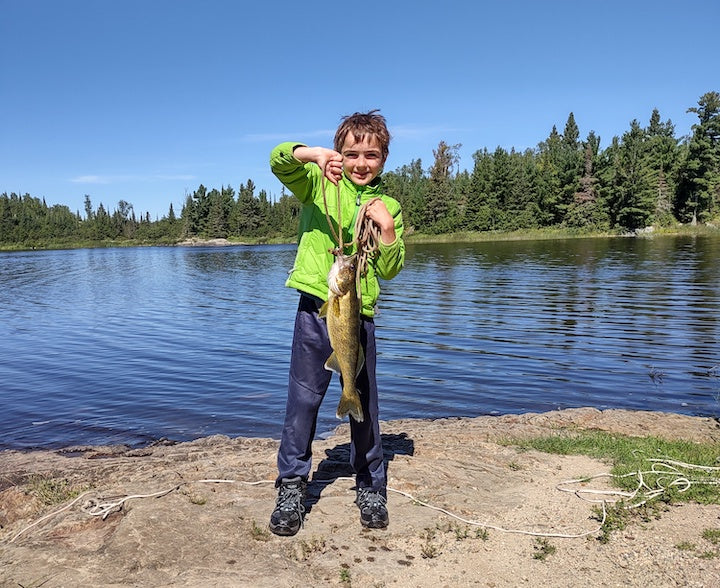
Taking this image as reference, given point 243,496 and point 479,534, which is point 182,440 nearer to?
point 243,496

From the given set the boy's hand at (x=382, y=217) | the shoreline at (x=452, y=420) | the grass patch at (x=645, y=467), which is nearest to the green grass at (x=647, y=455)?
the grass patch at (x=645, y=467)

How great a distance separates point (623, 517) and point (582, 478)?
93cm

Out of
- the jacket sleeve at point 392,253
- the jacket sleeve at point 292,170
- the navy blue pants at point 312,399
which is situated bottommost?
the navy blue pants at point 312,399

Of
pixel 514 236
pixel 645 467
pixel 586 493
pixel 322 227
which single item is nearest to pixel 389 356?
pixel 645 467

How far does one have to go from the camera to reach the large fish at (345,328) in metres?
3.90

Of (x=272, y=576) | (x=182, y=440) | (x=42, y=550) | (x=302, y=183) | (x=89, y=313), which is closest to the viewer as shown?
(x=272, y=576)

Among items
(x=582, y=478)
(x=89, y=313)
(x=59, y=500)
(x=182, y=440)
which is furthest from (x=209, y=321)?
(x=582, y=478)

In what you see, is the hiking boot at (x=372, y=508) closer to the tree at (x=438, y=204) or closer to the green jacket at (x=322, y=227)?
the green jacket at (x=322, y=227)

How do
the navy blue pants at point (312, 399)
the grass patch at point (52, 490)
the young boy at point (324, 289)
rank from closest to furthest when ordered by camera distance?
the young boy at point (324, 289) → the navy blue pants at point (312, 399) → the grass patch at point (52, 490)

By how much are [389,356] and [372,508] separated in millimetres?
10349

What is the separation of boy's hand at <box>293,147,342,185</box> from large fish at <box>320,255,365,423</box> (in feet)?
1.94

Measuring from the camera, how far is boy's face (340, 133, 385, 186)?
169 inches

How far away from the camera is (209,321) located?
21.7 metres

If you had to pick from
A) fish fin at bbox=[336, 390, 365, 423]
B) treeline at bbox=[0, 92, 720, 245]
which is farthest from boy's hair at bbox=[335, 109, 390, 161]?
treeline at bbox=[0, 92, 720, 245]
